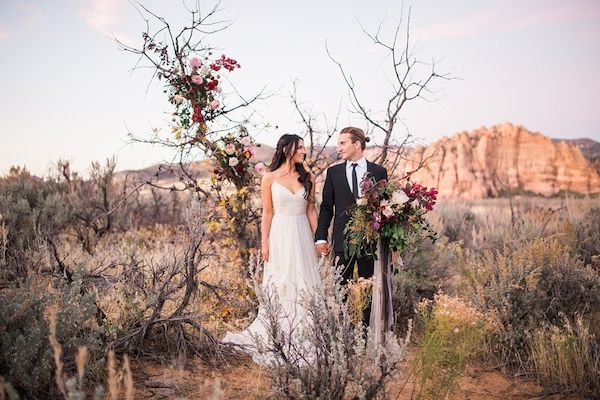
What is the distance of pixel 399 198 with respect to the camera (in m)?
4.24

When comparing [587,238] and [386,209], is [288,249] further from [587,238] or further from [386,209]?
[587,238]

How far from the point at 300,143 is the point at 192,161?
172 centimetres

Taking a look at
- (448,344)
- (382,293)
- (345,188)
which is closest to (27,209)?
(345,188)

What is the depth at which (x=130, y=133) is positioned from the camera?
632 centimetres

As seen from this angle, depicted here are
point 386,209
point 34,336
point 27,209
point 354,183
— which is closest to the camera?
point 34,336

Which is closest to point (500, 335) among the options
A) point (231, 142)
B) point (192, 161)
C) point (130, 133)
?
point (231, 142)

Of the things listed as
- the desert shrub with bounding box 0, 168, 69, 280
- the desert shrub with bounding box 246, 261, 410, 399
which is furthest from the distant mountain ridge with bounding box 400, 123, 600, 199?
the desert shrub with bounding box 246, 261, 410, 399

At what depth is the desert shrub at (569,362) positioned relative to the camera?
4422mm

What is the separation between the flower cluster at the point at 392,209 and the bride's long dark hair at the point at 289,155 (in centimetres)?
112

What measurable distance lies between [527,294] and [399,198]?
Result: 234 centimetres

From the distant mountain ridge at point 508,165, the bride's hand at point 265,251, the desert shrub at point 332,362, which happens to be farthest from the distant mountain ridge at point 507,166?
the desert shrub at point 332,362

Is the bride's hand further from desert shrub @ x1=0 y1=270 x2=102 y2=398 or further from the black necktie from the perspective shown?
desert shrub @ x1=0 y1=270 x2=102 y2=398

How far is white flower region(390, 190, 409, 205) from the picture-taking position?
4.24m

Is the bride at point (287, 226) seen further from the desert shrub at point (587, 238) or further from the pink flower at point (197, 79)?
the desert shrub at point (587, 238)
